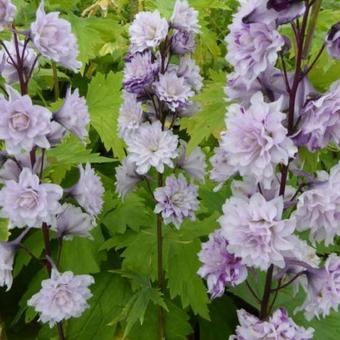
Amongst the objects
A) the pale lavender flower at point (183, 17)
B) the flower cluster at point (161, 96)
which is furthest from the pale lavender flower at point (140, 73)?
the pale lavender flower at point (183, 17)

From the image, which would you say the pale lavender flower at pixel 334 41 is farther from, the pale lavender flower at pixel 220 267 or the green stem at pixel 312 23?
the pale lavender flower at pixel 220 267

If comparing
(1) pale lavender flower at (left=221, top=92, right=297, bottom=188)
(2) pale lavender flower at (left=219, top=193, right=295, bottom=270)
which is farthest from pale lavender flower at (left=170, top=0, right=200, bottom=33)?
(2) pale lavender flower at (left=219, top=193, right=295, bottom=270)

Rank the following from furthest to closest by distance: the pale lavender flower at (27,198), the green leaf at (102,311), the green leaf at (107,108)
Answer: the green leaf at (107,108) → the green leaf at (102,311) → the pale lavender flower at (27,198)

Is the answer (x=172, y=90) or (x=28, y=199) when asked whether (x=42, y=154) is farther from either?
(x=172, y=90)

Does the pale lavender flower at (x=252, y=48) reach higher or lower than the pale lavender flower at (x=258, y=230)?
higher

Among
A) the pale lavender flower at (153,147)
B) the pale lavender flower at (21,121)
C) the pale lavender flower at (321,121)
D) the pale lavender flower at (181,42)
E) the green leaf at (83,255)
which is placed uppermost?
the pale lavender flower at (321,121)

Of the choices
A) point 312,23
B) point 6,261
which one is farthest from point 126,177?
point 312,23

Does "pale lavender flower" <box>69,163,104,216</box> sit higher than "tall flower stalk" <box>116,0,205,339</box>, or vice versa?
"tall flower stalk" <box>116,0,205,339</box>

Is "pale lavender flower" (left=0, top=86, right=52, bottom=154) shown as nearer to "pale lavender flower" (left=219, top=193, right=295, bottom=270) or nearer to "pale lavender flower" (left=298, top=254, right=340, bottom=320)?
"pale lavender flower" (left=219, top=193, right=295, bottom=270)
